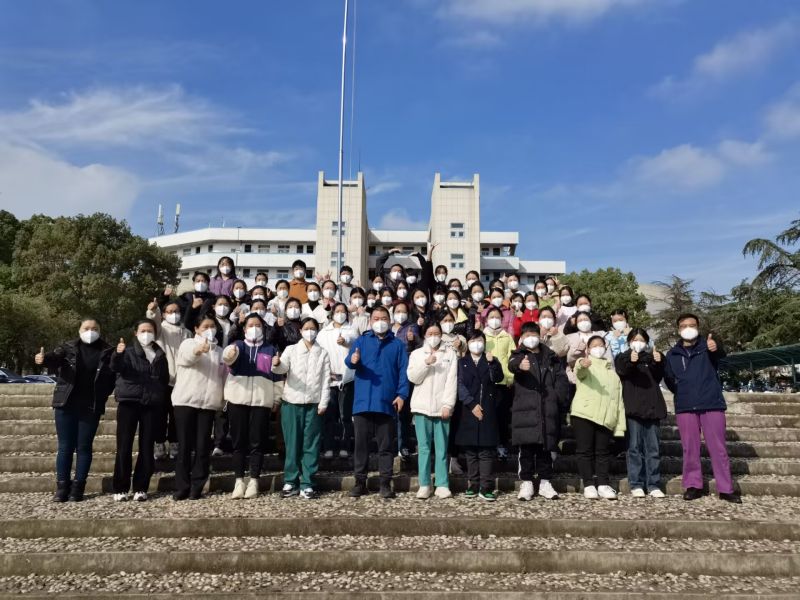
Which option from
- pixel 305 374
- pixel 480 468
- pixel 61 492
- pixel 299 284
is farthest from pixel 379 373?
pixel 299 284

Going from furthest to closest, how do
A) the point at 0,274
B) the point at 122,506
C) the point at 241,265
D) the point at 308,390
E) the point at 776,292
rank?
the point at 241,265 < the point at 0,274 < the point at 776,292 < the point at 308,390 < the point at 122,506

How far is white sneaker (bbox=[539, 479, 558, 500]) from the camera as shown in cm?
609

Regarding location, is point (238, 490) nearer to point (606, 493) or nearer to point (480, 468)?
point (480, 468)

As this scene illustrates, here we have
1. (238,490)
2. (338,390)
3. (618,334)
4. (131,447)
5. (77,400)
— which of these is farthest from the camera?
(618,334)

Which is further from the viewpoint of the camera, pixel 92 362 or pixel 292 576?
pixel 92 362

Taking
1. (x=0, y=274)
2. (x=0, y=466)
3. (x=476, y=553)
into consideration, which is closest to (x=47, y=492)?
(x=0, y=466)

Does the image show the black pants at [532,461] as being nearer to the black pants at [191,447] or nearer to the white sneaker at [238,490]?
the white sneaker at [238,490]

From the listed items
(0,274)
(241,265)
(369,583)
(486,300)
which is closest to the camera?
(369,583)

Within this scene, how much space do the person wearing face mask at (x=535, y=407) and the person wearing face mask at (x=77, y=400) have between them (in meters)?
4.77

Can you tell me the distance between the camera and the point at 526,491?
19.7ft

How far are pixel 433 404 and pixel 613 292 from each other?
36.7 metres

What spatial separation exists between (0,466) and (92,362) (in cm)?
238

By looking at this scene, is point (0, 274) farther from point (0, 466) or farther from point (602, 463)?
point (602, 463)

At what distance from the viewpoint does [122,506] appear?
18.9ft
